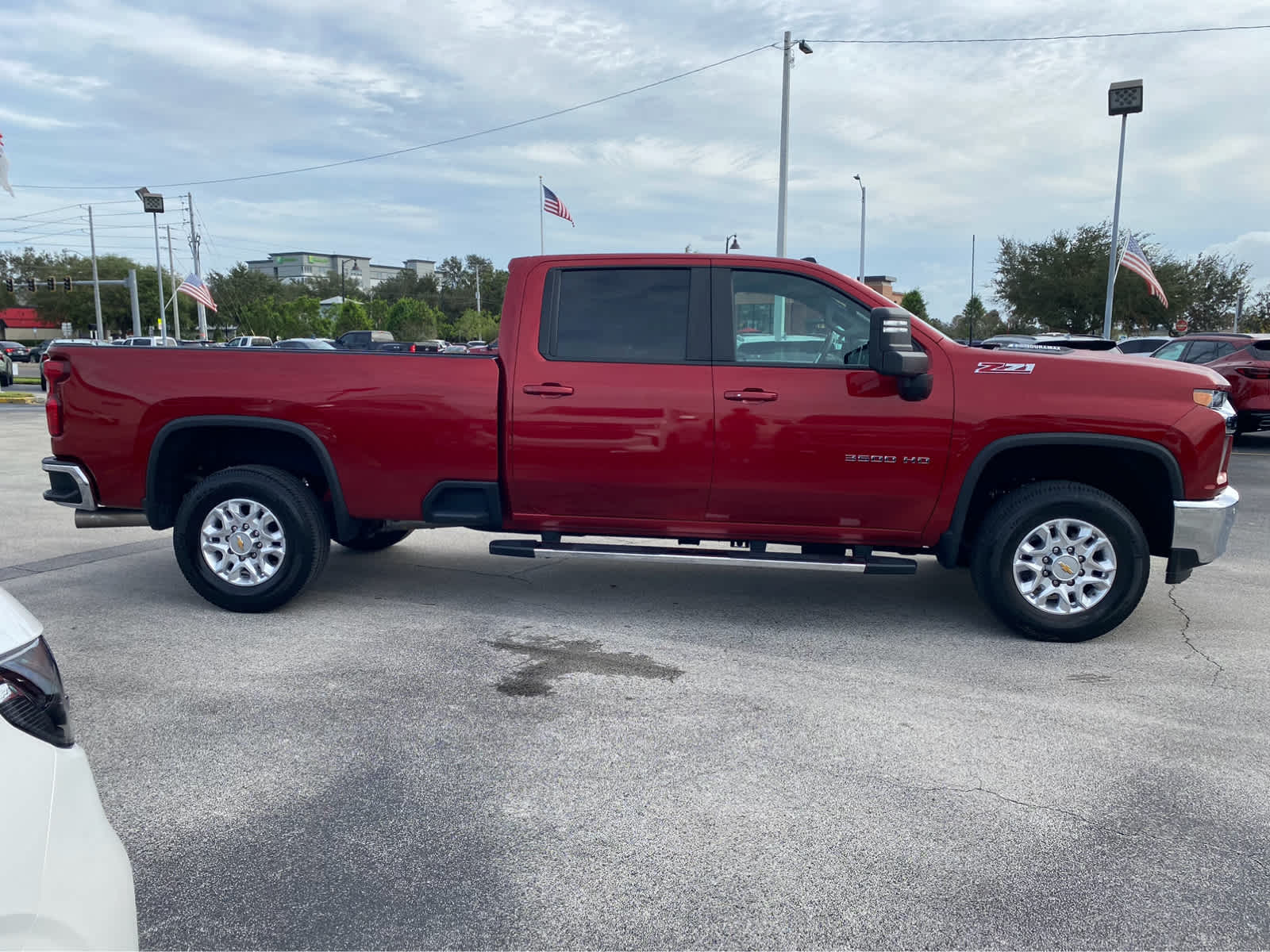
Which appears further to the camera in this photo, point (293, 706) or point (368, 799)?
point (293, 706)

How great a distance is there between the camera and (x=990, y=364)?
5145 millimetres

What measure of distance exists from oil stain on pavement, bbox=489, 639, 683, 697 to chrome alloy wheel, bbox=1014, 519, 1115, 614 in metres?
2.00

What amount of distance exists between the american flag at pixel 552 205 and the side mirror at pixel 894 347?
22894 mm

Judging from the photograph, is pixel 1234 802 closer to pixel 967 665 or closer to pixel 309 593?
pixel 967 665

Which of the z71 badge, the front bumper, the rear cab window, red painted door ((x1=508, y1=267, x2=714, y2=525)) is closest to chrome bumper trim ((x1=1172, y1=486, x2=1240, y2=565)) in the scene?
the front bumper

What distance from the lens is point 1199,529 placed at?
200 inches

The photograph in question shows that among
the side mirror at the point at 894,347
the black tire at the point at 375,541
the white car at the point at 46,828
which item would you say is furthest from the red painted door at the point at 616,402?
the white car at the point at 46,828

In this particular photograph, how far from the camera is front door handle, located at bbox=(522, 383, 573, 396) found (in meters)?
5.35

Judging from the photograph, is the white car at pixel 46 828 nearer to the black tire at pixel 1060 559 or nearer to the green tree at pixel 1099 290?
the black tire at pixel 1060 559

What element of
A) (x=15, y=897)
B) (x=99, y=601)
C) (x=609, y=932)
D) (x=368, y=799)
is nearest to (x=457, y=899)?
(x=609, y=932)

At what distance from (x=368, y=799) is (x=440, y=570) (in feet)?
11.8

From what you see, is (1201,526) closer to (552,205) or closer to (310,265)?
(552,205)

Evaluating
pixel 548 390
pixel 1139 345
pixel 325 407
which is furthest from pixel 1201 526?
pixel 1139 345

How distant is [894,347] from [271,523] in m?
3.61
